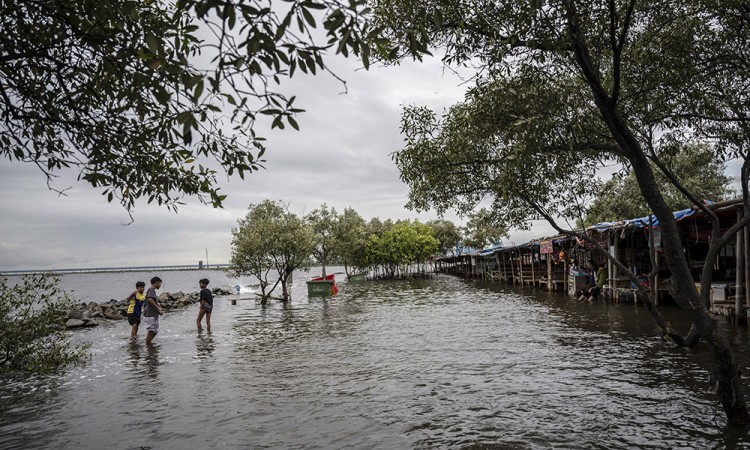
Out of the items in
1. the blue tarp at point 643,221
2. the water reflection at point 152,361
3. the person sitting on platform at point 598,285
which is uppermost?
the blue tarp at point 643,221

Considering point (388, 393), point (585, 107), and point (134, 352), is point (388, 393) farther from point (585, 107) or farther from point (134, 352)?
point (134, 352)

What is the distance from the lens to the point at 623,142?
6777 mm

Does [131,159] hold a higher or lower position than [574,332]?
higher

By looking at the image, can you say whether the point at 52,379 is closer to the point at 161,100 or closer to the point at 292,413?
the point at 292,413

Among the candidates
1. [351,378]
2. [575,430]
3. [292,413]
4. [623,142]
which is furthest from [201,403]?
[623,142]

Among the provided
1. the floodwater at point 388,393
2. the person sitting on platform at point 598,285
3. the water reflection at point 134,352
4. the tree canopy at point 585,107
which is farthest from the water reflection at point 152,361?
the person sitting on platform at point 598,285

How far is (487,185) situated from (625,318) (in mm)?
11365

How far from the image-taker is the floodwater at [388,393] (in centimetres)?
683

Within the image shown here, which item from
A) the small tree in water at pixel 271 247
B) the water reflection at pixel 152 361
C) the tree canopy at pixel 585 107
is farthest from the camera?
the small tree in water at pixel 271 247

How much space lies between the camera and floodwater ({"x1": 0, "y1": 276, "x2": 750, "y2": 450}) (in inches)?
269

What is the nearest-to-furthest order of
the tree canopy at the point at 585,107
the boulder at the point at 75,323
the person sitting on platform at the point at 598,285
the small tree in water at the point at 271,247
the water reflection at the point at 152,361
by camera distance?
the tree canopy at the point at 585,107 < the water reflection at the point at 152,361 < the boulder at the point at 75,323 < the person sitting on platform at the point at 598,285 < the small tree in water at the point at 271,247

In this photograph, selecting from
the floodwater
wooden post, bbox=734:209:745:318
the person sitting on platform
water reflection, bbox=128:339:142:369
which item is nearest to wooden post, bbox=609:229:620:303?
the person sitting on platform

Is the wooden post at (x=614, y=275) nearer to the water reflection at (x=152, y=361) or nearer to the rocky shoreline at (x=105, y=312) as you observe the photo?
the water reflection at (x=152, y=361)

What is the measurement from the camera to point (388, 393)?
9.00 meters
